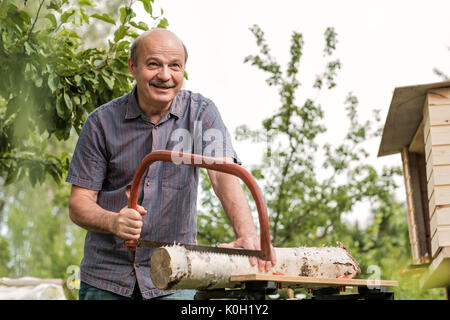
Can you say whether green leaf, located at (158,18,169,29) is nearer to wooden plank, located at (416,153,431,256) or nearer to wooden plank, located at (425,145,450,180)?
wooden plank, located at (425,145,450,180)

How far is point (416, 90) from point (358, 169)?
2.20 meters

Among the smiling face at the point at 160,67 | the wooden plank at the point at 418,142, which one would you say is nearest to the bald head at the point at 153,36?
the smiling face at the point at 160,67

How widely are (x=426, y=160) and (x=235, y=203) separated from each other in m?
3.85

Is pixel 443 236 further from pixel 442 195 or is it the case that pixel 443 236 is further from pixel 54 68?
pixel 54 68

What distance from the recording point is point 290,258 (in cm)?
274

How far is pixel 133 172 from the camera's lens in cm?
283

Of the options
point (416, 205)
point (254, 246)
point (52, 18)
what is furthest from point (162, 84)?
point (416, 205)

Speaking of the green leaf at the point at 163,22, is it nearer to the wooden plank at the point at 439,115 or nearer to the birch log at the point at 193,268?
the birch log at the point at 193,268

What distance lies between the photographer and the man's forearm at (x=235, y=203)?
247 cm

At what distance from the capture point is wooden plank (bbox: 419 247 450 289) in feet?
17.5

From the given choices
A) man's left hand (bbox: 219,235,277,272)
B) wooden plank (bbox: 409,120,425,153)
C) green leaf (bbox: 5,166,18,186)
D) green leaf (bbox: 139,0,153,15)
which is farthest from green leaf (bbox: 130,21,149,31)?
wooden plank (bbox: 409,120,425,153)

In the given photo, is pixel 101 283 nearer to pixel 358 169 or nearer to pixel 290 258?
pixel 290 258

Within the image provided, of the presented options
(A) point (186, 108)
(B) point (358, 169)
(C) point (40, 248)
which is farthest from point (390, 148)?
(C) point (40, 248)

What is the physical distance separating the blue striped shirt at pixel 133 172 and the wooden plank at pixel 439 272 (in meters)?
3.28
